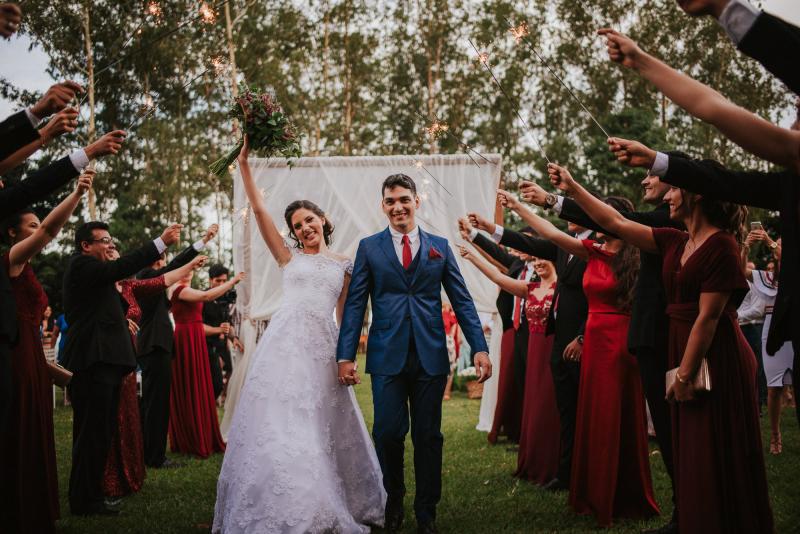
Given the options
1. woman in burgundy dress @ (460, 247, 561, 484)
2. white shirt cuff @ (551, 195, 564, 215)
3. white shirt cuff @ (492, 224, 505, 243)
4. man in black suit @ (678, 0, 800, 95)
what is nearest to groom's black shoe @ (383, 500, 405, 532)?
woman in burgundy dress @ (460, 247, 561, 484)

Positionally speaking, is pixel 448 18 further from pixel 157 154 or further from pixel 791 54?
pixel 791 54

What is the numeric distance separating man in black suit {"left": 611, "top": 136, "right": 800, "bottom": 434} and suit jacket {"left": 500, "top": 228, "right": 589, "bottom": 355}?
9.35 ft

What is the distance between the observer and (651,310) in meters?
4.27

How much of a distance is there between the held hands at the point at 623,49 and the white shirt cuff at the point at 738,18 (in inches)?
13.2

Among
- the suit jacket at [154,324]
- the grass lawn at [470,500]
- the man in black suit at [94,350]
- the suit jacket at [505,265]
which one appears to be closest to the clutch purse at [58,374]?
the man in black suit at [94,350]

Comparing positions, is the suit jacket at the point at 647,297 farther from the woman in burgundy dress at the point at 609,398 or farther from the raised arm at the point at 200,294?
the raised arm at the point at 200,294

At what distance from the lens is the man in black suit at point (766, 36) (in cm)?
202

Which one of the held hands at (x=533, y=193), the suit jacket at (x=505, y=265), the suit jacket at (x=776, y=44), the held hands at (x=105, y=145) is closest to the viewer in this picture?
the suit jacket at (x=776, y=44)

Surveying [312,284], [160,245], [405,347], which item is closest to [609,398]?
[405,347]

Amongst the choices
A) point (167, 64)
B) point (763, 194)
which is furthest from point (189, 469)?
point (167, 64)

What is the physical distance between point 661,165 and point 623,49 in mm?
551

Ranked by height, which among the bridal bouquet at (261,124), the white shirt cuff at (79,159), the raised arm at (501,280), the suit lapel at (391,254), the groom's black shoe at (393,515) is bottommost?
the groom's black shoe at (393,515)

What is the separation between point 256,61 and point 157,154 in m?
5.61

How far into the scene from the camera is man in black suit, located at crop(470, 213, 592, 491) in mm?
5754
